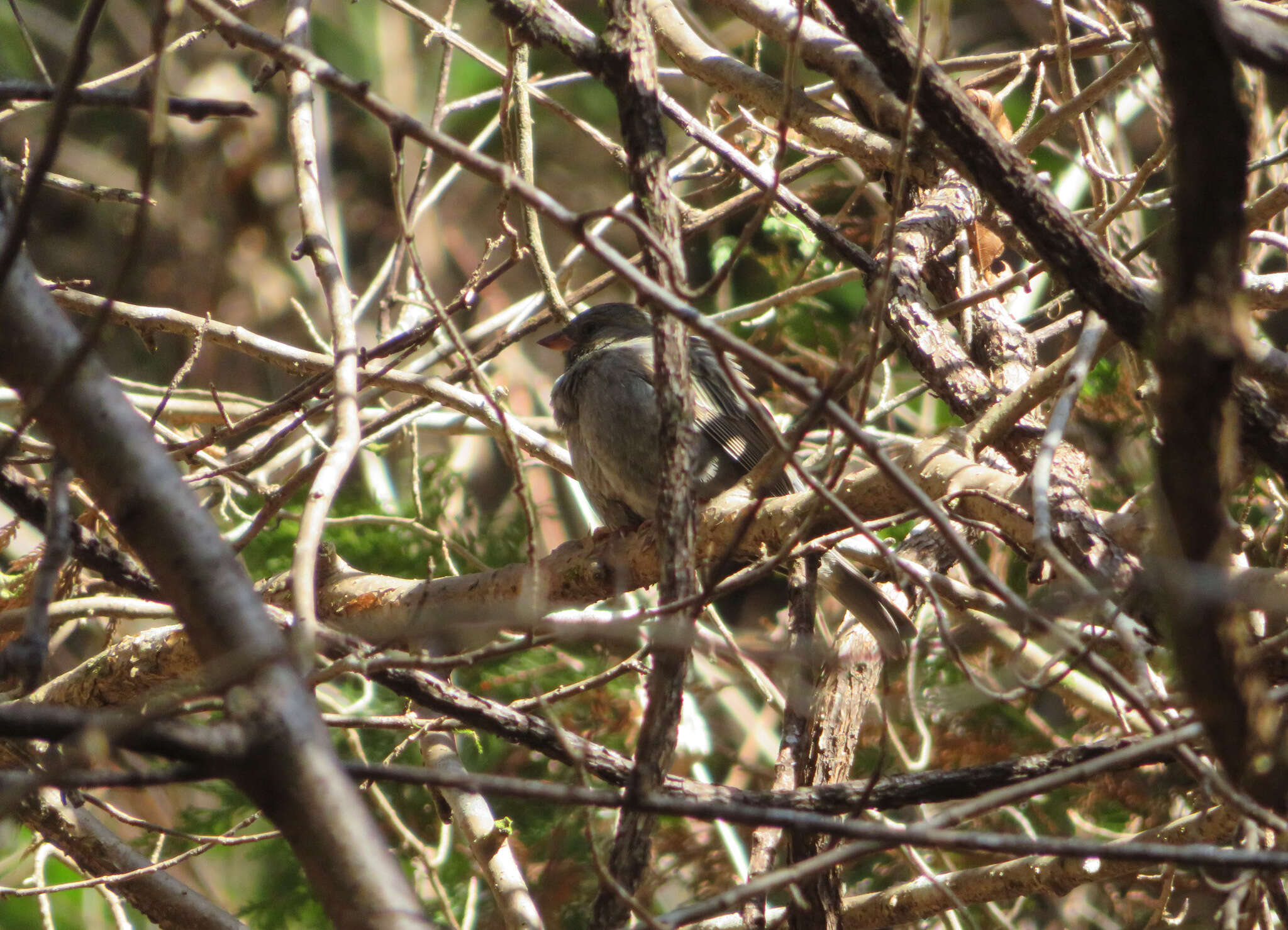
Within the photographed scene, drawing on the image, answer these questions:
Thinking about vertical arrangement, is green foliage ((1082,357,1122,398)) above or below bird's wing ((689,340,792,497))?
below

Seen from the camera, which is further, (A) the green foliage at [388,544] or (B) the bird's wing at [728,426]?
(A) the green foliage at [388,544]

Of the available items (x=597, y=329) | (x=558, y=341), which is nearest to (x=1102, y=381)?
(x=597, y=329)

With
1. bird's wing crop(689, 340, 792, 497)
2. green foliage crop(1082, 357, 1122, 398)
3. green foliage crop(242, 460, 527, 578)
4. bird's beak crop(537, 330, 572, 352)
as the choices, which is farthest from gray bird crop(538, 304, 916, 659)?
green foliage crop(1082, 357, 1122, 398)

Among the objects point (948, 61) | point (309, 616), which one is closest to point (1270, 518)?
point (948, 61)

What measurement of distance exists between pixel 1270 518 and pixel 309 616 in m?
3.65

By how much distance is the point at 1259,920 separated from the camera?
8.43 feet

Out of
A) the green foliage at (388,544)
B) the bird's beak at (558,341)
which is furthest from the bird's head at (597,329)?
the green foliage at (388,544)

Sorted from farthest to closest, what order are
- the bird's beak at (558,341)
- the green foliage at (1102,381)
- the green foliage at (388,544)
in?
the bird's beak at (558,341)
the green foliage at (388,544)
the green foliage at (1102,381)

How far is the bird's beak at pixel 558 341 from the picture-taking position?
5242 mm

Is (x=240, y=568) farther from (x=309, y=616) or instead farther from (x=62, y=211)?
(x=62, y=211)

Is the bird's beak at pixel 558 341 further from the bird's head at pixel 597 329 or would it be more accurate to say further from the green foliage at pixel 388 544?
the green foliage at pixel 388 544

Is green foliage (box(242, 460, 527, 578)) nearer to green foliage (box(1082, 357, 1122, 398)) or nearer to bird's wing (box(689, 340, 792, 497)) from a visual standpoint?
bird's wing (box(689, 340, 792, 497))

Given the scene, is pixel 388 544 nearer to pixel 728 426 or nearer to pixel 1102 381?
pixel 728 426

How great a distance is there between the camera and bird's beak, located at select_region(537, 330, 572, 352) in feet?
17.2
